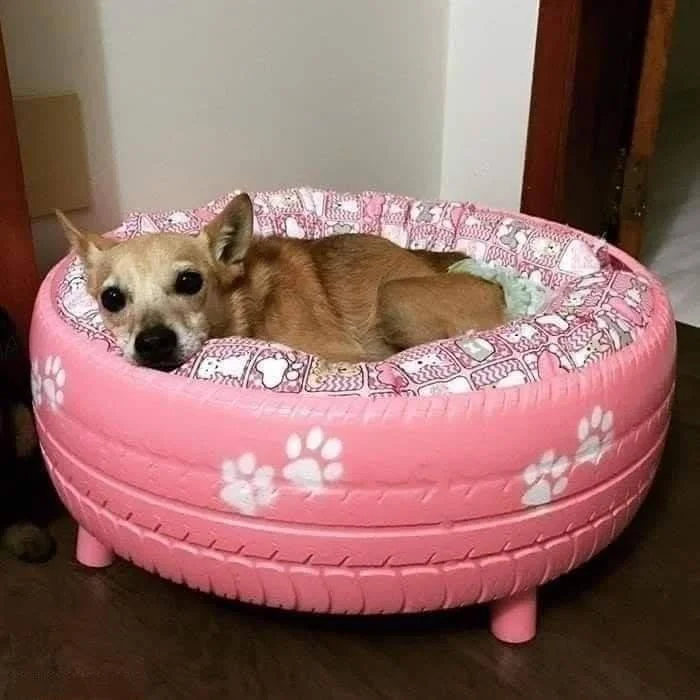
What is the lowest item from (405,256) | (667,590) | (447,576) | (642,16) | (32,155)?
(667,590)

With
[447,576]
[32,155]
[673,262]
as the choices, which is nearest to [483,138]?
[673,262]

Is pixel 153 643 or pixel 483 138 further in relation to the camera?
pixel 483 138

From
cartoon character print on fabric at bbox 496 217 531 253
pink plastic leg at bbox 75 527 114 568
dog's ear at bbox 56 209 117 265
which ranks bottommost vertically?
pink plastic leg at bbox 75 527 114 568

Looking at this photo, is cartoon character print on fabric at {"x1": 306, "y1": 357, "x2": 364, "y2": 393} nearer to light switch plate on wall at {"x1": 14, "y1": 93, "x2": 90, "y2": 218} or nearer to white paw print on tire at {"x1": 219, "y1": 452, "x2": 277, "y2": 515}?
white paw print on tire at {"x1": 219, "y1": 452, "x2": 277, "y2": 515}

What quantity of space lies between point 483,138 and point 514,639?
5.84 ft

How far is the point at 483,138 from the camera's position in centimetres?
305

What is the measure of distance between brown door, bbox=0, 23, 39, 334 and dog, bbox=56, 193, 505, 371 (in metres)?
0.18

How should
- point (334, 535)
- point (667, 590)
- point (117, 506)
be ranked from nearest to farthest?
point (334, 535) → point (117, 506) → point (667, 590)

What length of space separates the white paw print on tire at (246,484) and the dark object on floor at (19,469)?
613 mm

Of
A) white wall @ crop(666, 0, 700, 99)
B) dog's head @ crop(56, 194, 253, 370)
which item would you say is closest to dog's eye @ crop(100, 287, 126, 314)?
dog's head @ crop(56, 194, 253, 370)

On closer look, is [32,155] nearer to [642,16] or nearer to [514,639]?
[514,639]

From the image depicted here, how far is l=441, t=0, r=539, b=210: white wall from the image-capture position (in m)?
2.86

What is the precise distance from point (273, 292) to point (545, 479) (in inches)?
30.9

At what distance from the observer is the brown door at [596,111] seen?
2754mm
